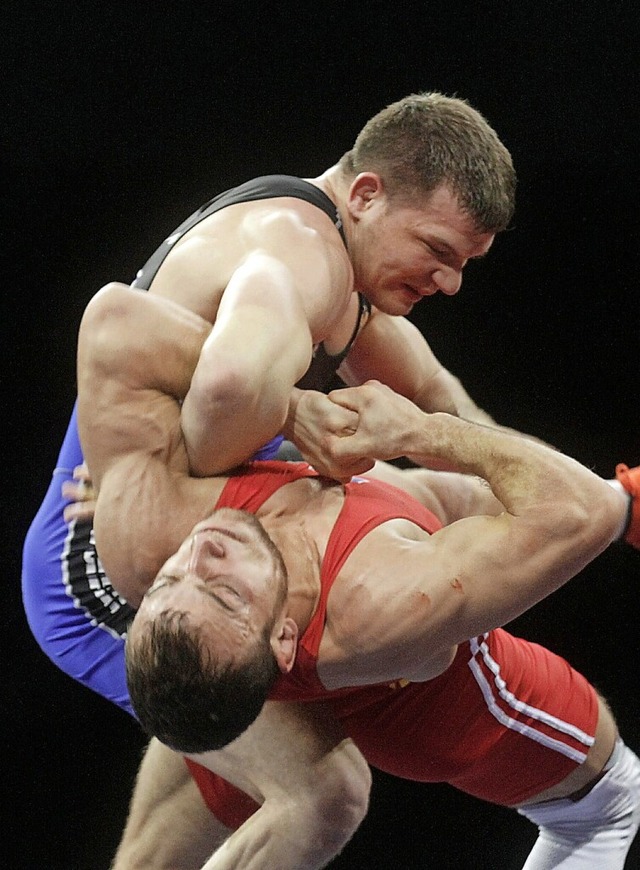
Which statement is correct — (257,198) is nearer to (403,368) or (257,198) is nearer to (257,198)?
(257,198)

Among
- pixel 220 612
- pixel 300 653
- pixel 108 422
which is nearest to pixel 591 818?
pixel 300 653

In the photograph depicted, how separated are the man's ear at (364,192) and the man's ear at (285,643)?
824mm

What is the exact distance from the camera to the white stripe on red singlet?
6.86 feet

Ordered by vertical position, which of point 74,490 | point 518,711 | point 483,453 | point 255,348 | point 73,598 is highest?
point 255,348

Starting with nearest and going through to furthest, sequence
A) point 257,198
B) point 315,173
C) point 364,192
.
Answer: point 257,198, point 364,192, point 315,173

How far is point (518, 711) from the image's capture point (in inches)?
83.7

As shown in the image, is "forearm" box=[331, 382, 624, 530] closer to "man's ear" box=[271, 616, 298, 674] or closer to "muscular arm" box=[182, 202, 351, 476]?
"muscular arm" box=[182, 202, 351, 476]

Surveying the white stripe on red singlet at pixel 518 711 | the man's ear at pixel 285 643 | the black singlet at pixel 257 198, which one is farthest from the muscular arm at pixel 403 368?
the man's ear at pixel 285 643

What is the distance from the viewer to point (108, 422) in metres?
1.77

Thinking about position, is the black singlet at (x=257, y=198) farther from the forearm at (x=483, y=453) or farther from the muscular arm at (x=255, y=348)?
the forearm at (x=483, y=453)

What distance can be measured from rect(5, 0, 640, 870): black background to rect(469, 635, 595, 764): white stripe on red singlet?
0.89 metres

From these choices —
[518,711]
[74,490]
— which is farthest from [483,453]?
[74,490]

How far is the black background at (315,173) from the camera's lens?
3021mm

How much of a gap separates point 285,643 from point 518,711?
625 millimetres
